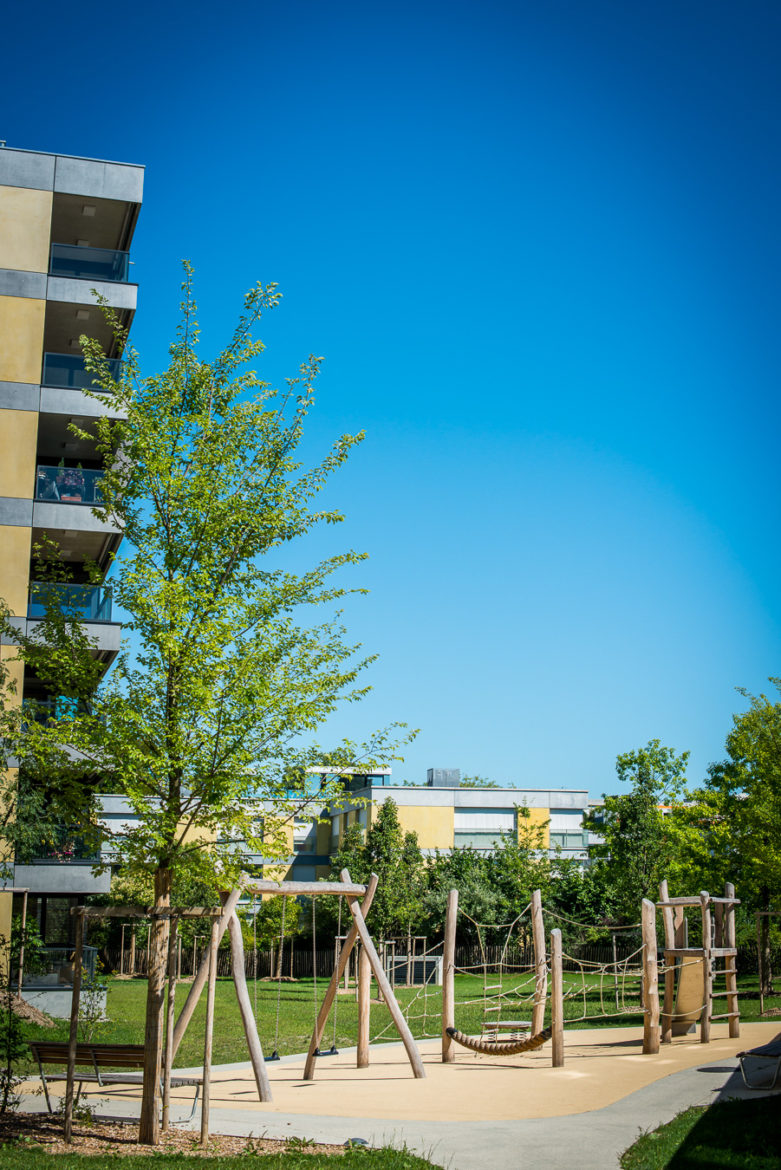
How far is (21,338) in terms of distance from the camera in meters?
29.8

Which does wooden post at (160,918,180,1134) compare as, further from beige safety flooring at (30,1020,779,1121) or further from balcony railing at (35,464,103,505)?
balcony railing at (35,464,103,505)

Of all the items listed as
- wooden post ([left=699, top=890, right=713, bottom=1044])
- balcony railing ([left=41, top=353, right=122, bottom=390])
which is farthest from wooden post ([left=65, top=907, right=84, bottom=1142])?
balcony railing ([left=41, top=353, right=122, bottom=390])

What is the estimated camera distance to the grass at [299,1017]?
20.7 meters

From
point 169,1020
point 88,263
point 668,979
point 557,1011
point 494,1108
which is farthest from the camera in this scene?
point 88,263

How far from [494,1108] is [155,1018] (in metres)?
4.66

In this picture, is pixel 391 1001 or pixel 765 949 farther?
pixel 765 949

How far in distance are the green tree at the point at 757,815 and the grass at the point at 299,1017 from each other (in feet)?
9.30

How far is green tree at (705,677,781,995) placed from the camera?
27.3m

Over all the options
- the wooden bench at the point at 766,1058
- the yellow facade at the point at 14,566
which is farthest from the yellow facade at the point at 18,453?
the wooden bench at the point at 766,1058

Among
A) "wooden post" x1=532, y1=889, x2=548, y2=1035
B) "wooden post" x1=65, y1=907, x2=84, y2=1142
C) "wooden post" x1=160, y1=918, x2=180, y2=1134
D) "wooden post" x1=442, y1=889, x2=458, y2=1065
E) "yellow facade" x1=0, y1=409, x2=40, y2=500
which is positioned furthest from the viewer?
"yellow facade" x1=0, y1=409, x2=40, y2=500

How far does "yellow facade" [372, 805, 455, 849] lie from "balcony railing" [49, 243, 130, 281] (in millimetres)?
38770

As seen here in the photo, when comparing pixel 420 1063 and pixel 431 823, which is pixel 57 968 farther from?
pixel 431 823

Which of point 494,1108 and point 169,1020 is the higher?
point 169,1020

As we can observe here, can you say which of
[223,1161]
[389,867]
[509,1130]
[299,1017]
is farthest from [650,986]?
[389,867]
